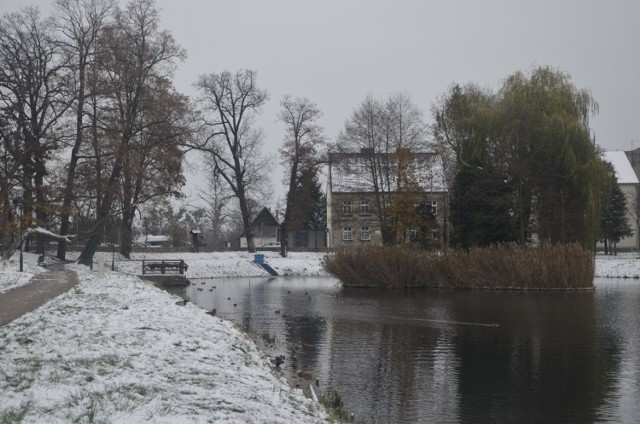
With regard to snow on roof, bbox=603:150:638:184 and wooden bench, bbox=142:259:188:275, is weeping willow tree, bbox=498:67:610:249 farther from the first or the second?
snow on roof, bbox=603:150:638:184

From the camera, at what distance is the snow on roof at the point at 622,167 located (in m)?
82.2

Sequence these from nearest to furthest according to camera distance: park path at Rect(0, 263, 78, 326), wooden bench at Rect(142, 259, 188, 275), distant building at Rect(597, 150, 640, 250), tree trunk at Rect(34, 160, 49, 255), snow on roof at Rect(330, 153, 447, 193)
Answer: park path at Rect(0, 263, 78, 326)
tree trunk at Rect(34, 160, 49, 255)
wooden bench at Rect(142, 259, 188, 275)
snow on roof at Rect(330, 153, 447, 193)
distant building at Rect(597, 150, 640, 250)

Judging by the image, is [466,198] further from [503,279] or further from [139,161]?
[139,161]

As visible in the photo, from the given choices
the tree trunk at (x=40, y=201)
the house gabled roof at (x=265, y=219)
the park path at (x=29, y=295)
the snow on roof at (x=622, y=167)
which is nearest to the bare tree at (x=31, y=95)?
the tree trunk at (x=40, y=201)

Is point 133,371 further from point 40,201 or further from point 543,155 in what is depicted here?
point 543,155

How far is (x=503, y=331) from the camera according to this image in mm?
19719

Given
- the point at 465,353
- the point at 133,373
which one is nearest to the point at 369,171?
the point at 465,353

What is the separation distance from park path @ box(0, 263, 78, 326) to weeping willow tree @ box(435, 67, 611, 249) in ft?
89.4

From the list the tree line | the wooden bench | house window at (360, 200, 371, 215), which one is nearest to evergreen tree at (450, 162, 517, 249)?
the tree line

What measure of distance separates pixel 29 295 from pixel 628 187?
77569 millimetres

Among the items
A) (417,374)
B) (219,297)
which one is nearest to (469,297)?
(219,297)

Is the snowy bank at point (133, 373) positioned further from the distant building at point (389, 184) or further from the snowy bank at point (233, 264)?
the distant building at point (389, 184)

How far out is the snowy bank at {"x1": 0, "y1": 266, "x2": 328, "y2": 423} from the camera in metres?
6.88

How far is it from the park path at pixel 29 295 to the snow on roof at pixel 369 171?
32925mm
